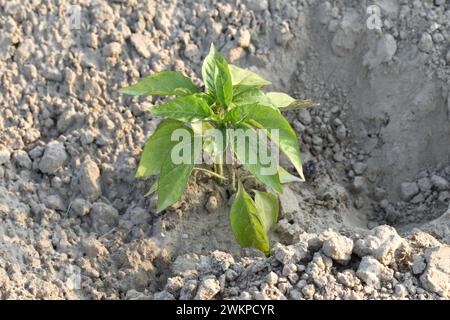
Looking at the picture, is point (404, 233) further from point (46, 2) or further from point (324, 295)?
point (46, 2)

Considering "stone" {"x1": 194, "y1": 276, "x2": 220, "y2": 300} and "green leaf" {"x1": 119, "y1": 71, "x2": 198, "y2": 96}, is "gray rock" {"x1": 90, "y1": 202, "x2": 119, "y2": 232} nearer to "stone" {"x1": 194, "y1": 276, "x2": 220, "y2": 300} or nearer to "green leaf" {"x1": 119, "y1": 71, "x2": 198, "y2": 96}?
"green leaf" {"x1": 119, "y1": 71, "x2": 198, "y2": 96}

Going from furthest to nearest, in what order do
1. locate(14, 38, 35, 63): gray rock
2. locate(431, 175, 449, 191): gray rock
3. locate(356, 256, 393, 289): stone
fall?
locate(14, 38, 35, 63): gray rock < locate(431, 175, 449, 191): gray rock < locate(356, 256, 393, 289): stone

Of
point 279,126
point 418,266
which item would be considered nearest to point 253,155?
point 279,126

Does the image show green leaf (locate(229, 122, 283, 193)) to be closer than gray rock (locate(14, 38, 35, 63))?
Yes

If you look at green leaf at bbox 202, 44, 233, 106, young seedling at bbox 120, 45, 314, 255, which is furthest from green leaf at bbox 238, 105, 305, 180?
green leaf at bbox 202, 44, 233, 106

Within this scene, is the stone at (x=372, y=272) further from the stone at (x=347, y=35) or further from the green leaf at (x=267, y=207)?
the stone at (x=347, y=35)

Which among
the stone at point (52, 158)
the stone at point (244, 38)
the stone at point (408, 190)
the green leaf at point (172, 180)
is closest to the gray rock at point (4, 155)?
the stone at point (52, 158)

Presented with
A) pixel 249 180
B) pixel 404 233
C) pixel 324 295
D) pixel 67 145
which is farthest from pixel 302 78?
pixel 324 295
